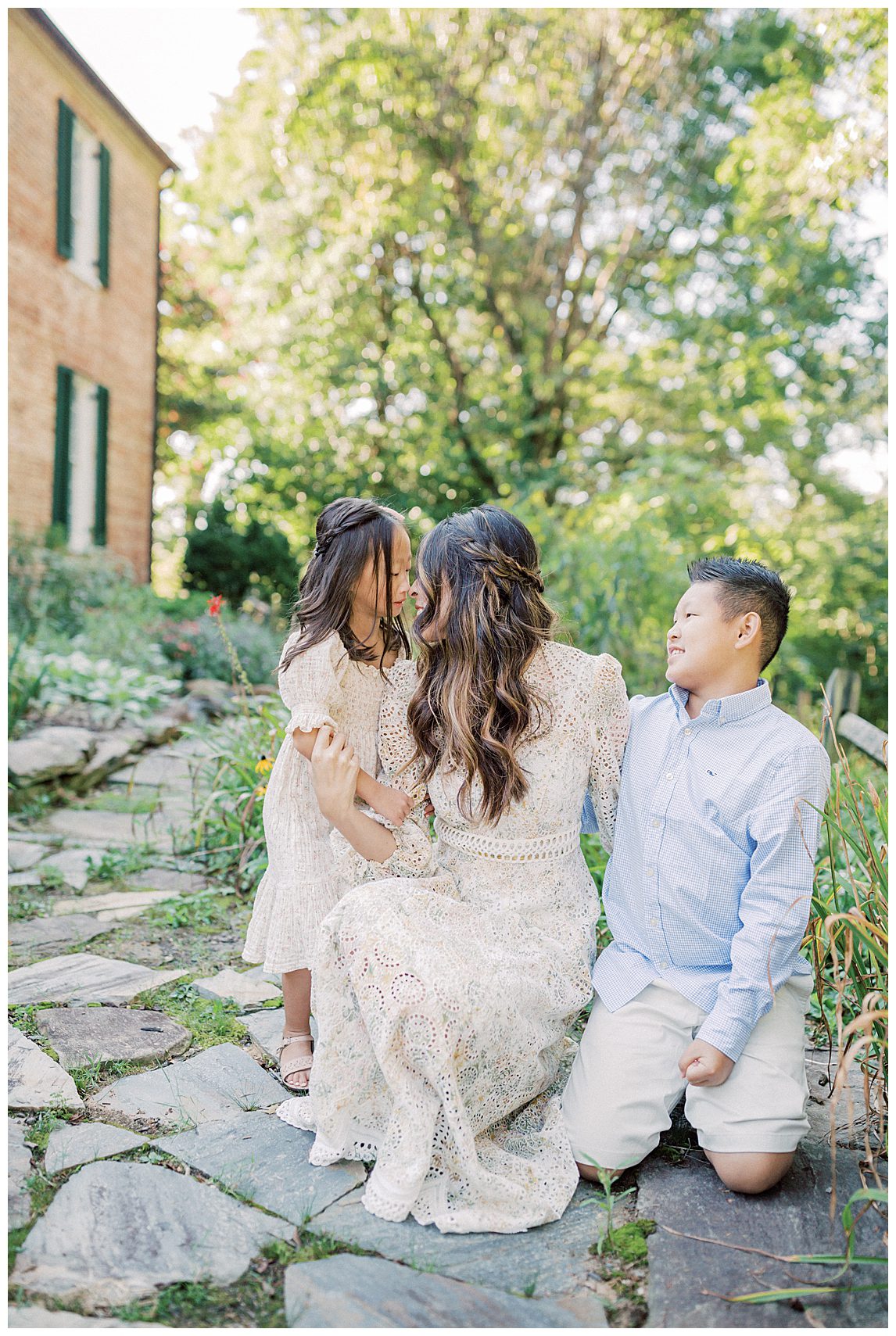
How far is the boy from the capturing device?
80.6 inches

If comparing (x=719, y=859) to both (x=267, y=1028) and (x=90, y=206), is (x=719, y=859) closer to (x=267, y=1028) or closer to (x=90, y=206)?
(x=267, y=1028)

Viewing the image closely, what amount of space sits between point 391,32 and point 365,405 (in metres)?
4.37

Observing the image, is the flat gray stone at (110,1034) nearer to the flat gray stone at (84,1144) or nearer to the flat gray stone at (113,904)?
the flat gray stone at (84,1144)

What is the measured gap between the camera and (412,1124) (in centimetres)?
199

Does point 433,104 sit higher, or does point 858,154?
point 433,104

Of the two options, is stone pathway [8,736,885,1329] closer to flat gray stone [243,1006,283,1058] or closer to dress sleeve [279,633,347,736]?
flat gray stone [243,1006,283,1058]

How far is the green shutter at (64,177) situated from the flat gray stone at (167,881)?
7.37m

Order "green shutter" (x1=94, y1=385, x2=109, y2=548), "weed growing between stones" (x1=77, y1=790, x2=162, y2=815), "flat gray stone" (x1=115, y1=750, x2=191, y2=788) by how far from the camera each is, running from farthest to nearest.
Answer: "green shutter" (x1=94, y1=385, x2=109, y2=548) → "flat gray stone" (x1=115, y1=750, x2=191, y2=788) → "weed growing between stones" (x1=77, y1=790, x2=162, y2=815)

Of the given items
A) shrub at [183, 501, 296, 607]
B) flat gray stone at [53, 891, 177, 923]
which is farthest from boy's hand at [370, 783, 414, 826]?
shrub at [183, 501, 296, 607]

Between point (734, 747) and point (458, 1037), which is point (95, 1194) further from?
point (734, 747)

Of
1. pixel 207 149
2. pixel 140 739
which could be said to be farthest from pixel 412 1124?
pixel 207 149

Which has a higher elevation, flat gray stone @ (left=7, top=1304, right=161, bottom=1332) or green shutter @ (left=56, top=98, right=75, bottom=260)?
green shutter @ (left=56, top=98, right=75, bottom=260)

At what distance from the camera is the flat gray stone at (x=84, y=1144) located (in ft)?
6.82

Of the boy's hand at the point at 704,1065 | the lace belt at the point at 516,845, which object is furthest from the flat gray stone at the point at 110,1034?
the boy's hand at the point at 704,1065
